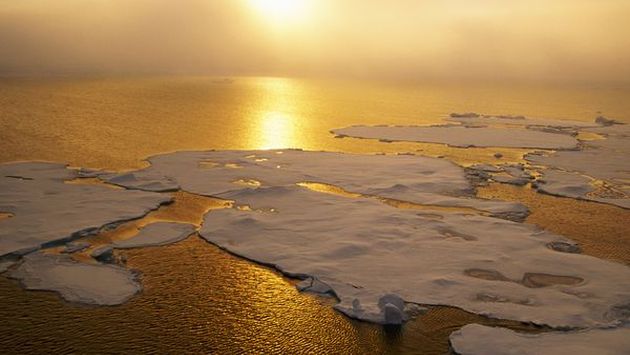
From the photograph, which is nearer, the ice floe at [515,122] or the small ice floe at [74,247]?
the small ice floe at [74,247]

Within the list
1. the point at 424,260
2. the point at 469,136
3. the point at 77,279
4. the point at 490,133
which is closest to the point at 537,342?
the point at 424,260

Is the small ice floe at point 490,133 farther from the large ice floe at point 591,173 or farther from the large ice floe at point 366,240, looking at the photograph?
the large ice floe at point 366,240

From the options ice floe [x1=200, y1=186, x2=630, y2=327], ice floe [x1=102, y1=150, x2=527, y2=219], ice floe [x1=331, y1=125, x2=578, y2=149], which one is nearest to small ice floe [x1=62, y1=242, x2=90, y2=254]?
ice floe [x1=200, y1=186, x2=630, y2=327]

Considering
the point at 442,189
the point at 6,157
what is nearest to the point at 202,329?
the point at 442,189

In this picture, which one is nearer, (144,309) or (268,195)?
(144,309)

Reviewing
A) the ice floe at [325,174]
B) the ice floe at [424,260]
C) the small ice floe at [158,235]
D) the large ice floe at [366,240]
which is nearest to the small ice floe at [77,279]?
the large ice floe at [366,240]

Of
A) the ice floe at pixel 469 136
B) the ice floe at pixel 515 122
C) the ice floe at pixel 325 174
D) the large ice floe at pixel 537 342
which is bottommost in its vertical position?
the large ice floe at pixel 537 342

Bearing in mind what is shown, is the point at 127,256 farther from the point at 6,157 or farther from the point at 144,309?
the point at 6,157
